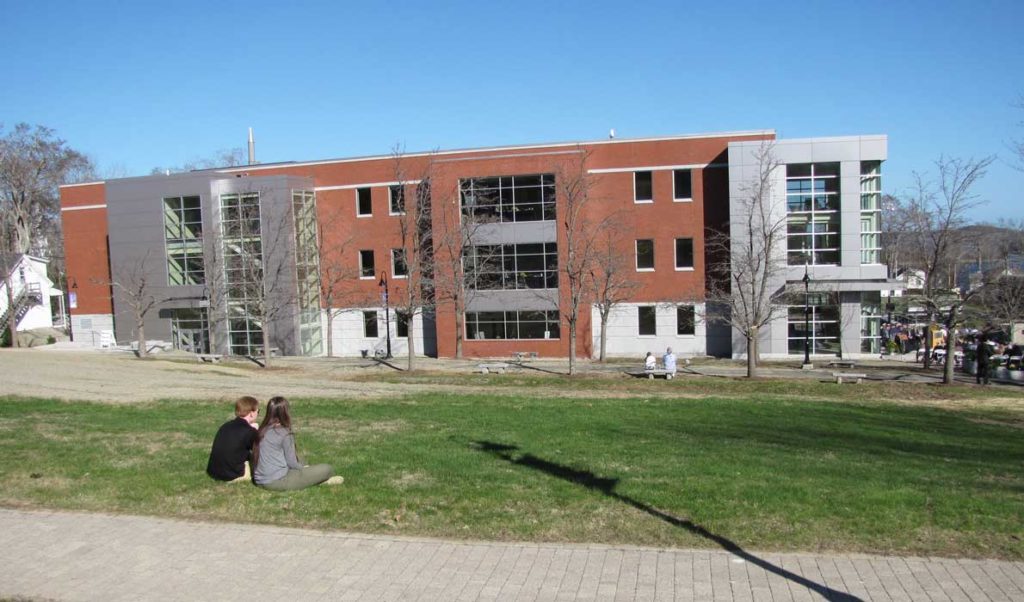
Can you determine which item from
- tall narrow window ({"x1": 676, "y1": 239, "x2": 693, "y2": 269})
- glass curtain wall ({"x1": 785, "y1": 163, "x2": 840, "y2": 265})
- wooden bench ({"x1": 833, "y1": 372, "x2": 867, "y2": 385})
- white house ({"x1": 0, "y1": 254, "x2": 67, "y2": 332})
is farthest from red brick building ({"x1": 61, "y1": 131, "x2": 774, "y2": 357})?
white house ({"x1": 0, "y1": 254, "x2": 67, "y2": 332})

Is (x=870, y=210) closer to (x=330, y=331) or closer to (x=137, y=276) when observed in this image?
(x=330, y=331)

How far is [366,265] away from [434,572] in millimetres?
36955

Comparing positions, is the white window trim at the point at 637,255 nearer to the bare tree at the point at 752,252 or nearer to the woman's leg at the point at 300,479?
the bare tree at the point at 752,252

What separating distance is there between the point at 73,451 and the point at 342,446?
12.9 ft

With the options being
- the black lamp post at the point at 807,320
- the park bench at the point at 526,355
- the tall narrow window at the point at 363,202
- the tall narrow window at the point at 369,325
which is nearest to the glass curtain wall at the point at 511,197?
the tall narrow window at the point at 363,202

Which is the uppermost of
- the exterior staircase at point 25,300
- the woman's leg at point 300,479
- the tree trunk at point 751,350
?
the exterior staircase at point 25,300

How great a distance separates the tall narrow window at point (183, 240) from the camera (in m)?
42.3

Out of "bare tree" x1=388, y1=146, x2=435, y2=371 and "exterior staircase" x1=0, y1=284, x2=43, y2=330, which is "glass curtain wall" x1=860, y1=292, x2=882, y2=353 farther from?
"exterior staircase" x1=0, y1=284, x2=43, y2=330

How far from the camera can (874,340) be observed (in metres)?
35.9

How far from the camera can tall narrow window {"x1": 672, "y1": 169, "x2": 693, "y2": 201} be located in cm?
3778

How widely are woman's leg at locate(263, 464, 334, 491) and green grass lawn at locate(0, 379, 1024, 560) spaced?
136mm

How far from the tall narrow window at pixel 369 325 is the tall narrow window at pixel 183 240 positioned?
9177 mm

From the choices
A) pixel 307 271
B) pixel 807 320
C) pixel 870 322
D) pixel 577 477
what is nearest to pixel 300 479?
pixel 577 477

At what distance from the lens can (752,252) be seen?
30453 millimetres
